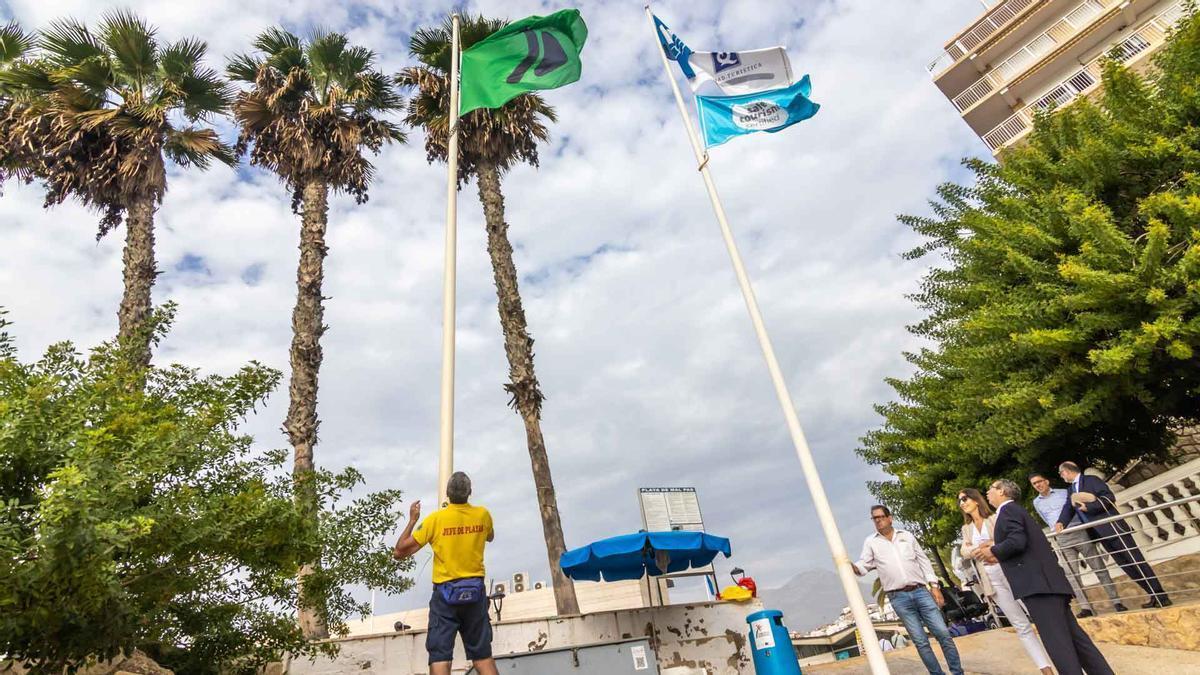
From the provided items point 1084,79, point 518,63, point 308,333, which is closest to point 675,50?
point 518,63

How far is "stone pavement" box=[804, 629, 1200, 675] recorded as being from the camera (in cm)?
602

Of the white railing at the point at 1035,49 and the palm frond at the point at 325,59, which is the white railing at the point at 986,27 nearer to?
the white railing at the point at 1035,49

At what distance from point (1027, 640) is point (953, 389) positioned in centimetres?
766

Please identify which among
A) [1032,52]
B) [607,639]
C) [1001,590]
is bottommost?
[1001,590]

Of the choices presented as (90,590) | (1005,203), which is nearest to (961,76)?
(1005,203)

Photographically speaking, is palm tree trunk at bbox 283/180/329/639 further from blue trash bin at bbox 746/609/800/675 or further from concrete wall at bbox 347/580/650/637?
concrete wall at bbox 347/580/650/637

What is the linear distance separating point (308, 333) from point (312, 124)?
5652 millimetres

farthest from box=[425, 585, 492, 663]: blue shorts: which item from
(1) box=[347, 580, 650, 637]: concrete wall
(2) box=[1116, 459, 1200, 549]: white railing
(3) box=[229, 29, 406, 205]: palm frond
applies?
(1) box=[347, 580, 650, 637]: concrete wall

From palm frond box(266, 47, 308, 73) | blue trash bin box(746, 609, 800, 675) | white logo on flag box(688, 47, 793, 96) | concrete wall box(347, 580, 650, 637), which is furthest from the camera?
concrete wall box(347, 580, 650, 637)

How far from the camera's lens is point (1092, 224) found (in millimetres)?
8422

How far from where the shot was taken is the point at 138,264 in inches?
475

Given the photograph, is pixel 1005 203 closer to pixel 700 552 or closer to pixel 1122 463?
pixel 1122 463

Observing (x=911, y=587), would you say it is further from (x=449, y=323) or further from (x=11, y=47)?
(x=11, y=47)

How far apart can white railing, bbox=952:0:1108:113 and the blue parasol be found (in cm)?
2870
